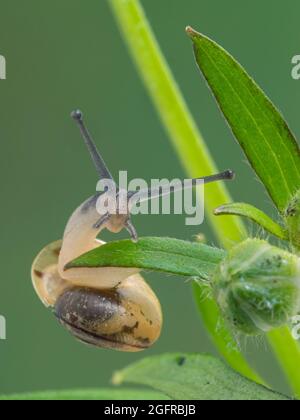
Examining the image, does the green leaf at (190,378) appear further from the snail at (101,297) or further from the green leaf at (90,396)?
the green leaf at (90,396)

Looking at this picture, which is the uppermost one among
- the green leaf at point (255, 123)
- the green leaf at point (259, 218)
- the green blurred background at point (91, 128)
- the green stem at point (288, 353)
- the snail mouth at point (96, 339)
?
the green blurred background at point (91, 128)

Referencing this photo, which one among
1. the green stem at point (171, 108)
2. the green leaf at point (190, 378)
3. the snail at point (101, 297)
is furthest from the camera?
the green stem at point (171, 108)

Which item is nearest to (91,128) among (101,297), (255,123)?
(101,297)

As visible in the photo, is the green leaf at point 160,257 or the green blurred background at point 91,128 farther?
the green blurred background at point 91,128

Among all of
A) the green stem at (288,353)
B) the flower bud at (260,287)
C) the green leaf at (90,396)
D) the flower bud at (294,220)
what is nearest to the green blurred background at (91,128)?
the green leaf at (90,396)

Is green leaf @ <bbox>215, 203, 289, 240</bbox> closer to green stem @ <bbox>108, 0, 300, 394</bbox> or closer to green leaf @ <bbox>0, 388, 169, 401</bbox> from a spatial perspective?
green stem @ <bbox>108, 0, 300, 394</bbox>

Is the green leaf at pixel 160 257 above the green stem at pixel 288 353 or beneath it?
above
